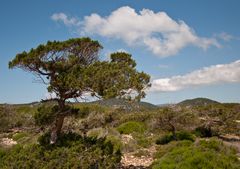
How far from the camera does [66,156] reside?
13.1 m

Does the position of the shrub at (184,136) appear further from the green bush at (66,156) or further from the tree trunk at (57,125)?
the tree trunk at (57,125)

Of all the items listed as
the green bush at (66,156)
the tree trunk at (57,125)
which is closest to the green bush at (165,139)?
the green bush at (66,156)

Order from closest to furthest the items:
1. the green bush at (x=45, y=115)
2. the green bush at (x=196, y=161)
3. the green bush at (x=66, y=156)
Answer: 1. the green bush at (x=196, y=161)
2. the green bush at (x=66, y=156)
3. the green bush at (x=45, y=115)

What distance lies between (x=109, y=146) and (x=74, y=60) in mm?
3845

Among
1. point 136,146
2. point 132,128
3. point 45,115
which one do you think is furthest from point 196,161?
point 132,128

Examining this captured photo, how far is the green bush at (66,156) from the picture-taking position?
508 inches

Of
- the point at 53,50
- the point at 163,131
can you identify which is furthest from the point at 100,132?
the point at 53,50

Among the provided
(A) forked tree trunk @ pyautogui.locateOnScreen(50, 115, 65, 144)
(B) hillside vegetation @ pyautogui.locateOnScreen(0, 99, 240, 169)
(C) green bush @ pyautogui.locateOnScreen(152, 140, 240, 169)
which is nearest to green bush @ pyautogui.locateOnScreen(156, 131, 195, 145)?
(B) hillside vegetation @ pyautogui.locateOnScreen(0, 99, 240, 169)

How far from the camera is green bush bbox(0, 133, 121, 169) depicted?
42.3 ft

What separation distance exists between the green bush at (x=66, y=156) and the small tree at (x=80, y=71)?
0.77m

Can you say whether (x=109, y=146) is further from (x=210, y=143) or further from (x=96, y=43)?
(x=210, y=143)

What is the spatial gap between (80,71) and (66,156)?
337cm

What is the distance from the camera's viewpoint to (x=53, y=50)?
45.5ft

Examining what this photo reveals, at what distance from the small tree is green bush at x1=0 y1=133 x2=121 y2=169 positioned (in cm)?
77
